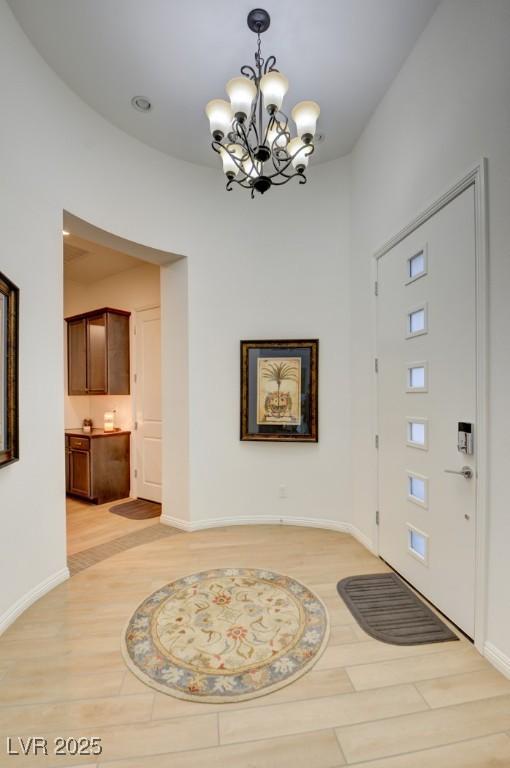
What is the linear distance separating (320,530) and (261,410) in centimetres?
132

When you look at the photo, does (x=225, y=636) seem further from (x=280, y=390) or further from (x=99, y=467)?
(x=99, y=467)

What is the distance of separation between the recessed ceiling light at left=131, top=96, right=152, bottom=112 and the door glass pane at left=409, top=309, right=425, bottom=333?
8.61 feet

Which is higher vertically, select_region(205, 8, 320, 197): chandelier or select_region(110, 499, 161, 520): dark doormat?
select_region(205, 8, 320, 197): chandelier

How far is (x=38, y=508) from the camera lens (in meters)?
2.42

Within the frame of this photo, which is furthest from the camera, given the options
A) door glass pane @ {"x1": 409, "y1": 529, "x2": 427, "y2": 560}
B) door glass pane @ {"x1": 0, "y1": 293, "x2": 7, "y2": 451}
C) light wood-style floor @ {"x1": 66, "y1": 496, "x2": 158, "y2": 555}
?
light wood-style floor @ {"x1": 66, "y1": 496, "x2": 158, "y2": 555}

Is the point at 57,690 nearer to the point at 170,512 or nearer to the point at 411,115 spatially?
the point at 170,512

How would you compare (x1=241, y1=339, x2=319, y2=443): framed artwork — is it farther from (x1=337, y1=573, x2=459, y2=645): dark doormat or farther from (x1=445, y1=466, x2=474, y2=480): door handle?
(x1=445, y1=466, x2=474, y2=480): door handle

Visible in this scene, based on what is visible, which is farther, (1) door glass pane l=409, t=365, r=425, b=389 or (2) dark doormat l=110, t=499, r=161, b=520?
(2) dark doormat l=110, t=499, r=161, b=520

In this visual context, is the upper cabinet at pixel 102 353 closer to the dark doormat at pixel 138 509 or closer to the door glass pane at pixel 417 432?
the dark doormat at pixel 138 509

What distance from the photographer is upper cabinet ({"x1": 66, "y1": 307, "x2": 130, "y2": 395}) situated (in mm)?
4637

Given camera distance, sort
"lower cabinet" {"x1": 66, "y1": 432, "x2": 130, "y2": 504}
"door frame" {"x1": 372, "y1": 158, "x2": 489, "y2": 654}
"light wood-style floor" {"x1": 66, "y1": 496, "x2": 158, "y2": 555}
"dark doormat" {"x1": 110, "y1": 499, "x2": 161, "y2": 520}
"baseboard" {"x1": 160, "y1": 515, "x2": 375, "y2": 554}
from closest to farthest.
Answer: "door frame" {"x1": 372, "y1": 158, "x2": 489, "y2": 654} < "light wood-style floor" {"x1": 66, "y1": 496, "x2": 158, "y2": 555} < "baseboard" {"x1": 160, "y1": 515, "x2": 375, "y2": 554} < "dark doormat" {"x1": 110, "y1": 499, "x2": 161, "y2": 520} < "lower cabinet" {"x1": 66, "y1": 432, "x2": 130, "y2": 504}

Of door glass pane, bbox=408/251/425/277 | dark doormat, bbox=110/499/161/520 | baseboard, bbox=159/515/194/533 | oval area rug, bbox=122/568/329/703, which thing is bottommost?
dark doormat, bbox=110/499/161/520

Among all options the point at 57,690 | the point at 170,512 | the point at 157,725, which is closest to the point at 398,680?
the point at 157,725

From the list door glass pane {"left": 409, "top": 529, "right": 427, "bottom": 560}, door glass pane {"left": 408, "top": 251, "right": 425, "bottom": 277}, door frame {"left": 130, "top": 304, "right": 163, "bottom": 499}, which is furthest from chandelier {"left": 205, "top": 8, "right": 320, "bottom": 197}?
door frame {"left": 130, "top": 304, "right": 163, "bottom": 499}
